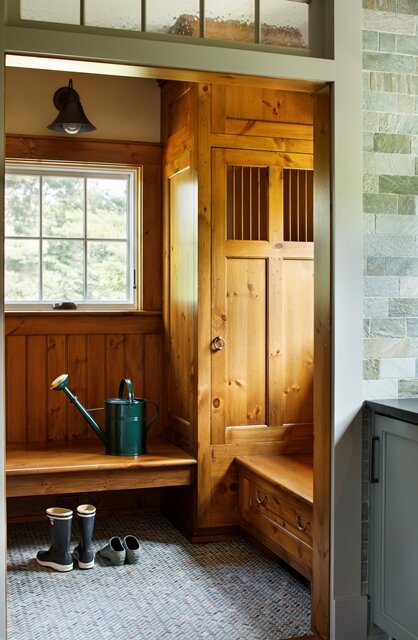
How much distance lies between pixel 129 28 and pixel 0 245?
0.93 metres

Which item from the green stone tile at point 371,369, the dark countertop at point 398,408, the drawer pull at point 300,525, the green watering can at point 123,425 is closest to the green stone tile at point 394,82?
the green stone tile at point 371,369

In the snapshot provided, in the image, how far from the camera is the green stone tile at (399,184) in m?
3.08

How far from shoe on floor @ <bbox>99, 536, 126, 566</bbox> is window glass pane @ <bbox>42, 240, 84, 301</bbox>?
156cm

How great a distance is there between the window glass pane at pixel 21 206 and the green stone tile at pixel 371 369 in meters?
2.54

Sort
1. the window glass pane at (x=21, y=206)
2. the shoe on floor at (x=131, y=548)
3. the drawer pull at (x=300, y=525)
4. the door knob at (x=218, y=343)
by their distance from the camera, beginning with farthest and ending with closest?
the window glass pane at (x=21, y=206)
the door knob at (x=218, y=343)
the shoe on floor at (x=131, y=548)
the drawer pull at (x=300, y=525)

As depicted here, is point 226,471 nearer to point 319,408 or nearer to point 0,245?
point 319,408

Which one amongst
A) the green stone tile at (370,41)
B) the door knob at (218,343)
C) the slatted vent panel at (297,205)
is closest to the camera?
the green stone tile at (370,41)

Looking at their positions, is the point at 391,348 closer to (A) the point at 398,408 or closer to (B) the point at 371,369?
(B) the point at 371,369

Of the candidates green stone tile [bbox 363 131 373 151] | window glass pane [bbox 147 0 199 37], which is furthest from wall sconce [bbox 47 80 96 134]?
green stone tile [bbox 363 131 373 151]

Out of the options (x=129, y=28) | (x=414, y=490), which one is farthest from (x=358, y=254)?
(x=129, y=28)

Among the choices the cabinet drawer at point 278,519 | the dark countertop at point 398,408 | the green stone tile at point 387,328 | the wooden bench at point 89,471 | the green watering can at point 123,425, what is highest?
the green stone tile at point 387,328

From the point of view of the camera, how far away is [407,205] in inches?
122

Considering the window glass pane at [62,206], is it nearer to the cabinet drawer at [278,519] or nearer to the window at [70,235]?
the window at [70,235]

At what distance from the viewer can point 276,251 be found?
4.41 meters
